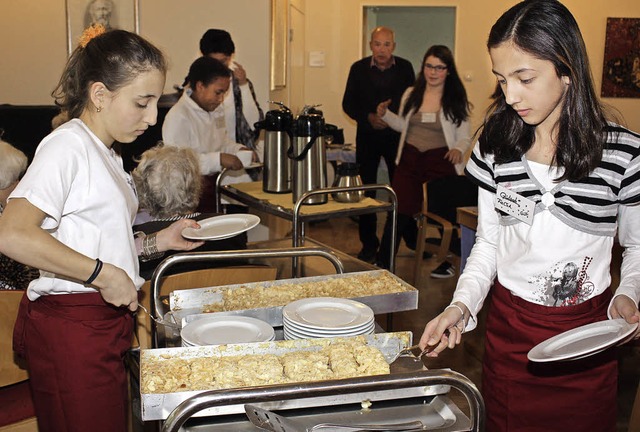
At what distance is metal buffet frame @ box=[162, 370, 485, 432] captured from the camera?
3.28ft

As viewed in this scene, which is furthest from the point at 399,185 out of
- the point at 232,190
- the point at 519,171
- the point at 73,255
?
the point at 73,255

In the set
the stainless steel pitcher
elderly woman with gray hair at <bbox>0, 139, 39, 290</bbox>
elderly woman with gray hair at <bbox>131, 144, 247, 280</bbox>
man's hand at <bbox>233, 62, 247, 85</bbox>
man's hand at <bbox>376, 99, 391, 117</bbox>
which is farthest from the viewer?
man's hand at <bbox>376, 99, 391, 117</bbox>

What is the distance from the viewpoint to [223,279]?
7.39 ft

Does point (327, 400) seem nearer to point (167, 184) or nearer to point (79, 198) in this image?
point (79, 198)

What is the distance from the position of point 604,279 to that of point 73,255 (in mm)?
1093

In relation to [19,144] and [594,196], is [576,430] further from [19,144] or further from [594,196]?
[19,144]

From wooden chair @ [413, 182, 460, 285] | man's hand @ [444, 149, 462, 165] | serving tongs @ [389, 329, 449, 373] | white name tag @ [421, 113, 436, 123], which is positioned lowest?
wooden chair @ [413, 182, 460, 285]

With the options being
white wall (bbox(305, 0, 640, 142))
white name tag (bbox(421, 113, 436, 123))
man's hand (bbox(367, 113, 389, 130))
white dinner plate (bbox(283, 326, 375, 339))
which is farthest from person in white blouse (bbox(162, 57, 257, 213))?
white wall (bbox(305, 0, 640, 142))

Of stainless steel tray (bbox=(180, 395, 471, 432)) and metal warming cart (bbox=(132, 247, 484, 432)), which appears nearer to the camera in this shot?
metal warming cart (bbox=(132, 247, 484, 432))

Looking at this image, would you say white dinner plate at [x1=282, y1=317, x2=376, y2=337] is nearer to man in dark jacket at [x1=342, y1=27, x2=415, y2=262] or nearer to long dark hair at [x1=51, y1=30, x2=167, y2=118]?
long dark hair at [x1=51, y1=30, x2=167, y2=118]

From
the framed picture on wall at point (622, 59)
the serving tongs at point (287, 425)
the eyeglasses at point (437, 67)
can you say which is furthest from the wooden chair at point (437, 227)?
the framed picture on wall at point (622, 59)

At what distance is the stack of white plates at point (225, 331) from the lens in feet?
4.61

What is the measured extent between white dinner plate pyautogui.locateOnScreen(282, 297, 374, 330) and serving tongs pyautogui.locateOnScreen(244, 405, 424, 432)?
0.31 metres

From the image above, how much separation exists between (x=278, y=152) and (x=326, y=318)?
206cm
